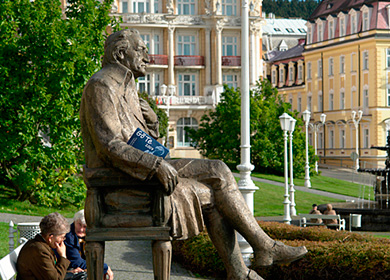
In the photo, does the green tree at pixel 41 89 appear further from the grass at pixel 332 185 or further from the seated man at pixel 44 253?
the grass at pixel 332 185

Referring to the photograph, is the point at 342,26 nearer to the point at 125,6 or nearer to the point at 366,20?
the point at 366,20

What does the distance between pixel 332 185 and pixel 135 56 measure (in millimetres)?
39832

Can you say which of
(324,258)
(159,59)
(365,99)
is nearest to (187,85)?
(159,59)

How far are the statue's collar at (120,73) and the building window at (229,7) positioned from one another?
183 ft

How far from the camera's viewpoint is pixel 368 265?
983 centimetres

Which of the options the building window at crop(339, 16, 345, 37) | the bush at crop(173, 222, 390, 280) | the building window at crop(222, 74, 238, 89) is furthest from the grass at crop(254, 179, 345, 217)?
the building window at crop(339, 16, 345, 37)

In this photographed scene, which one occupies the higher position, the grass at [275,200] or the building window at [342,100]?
the building window at [342,100]

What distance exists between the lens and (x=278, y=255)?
5.39m

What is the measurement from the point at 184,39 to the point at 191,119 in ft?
20.9

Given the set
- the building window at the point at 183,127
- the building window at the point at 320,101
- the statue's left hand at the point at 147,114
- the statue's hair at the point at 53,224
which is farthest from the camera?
the building window at the point at 320,101

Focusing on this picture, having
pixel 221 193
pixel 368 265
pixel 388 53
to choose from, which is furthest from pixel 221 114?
pixel 221 193

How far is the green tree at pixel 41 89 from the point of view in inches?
A: 860

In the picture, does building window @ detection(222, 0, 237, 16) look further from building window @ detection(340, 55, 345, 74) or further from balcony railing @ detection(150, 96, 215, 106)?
building window @ detection(340, 55, 345, 74)

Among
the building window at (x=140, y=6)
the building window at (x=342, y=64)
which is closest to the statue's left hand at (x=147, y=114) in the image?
the building window at (x=140, y=6)
